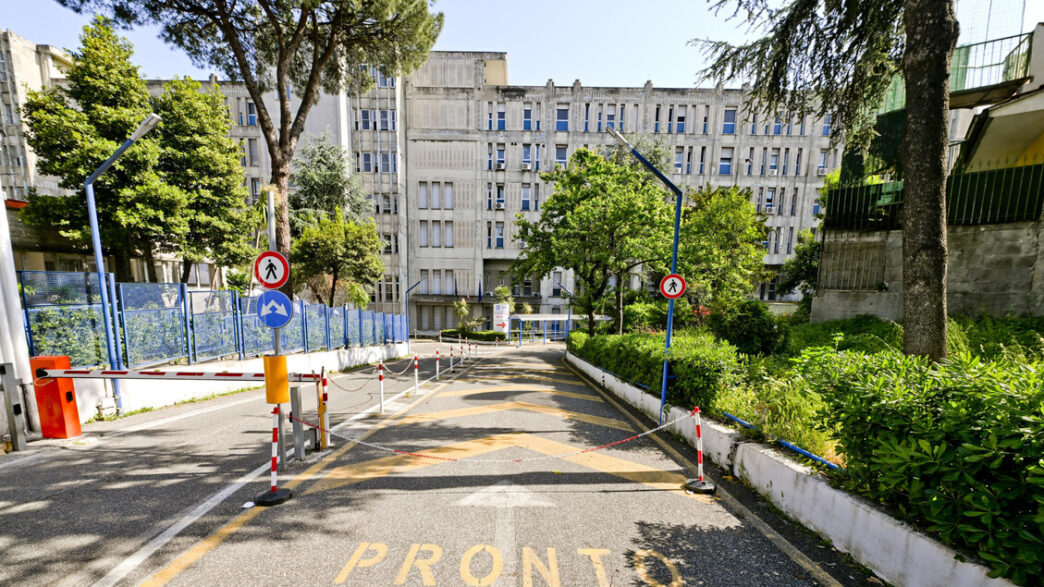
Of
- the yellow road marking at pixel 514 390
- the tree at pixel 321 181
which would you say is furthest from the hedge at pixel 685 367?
the tree at pixel 321 181

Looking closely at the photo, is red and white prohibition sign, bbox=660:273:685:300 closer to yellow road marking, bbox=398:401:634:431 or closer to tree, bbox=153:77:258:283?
yellow road marking, bbox=398:401:634:431

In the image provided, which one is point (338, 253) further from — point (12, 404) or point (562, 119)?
point (562, 119)

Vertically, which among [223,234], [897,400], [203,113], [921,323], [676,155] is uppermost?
[676,155]

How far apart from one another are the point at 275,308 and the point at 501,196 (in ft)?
113

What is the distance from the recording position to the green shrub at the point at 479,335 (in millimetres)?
33659

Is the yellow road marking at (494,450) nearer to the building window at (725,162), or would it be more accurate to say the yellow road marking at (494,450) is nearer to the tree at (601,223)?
the tree at (601,223)

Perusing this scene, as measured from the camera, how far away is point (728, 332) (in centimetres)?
962

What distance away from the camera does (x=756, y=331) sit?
928 centimetres

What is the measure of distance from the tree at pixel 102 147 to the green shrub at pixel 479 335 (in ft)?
76.7

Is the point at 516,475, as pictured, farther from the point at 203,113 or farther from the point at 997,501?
the point at 203,113

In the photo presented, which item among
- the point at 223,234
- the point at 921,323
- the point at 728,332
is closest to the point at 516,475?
the point at 921,323

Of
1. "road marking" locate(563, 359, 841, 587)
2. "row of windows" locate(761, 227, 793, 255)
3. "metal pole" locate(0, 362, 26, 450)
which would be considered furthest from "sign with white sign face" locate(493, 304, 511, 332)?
"row of windows" locate(761, 227, 793, 255)

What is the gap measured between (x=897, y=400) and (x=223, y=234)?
2006 cm

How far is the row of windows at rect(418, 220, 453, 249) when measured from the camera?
37344 mm
